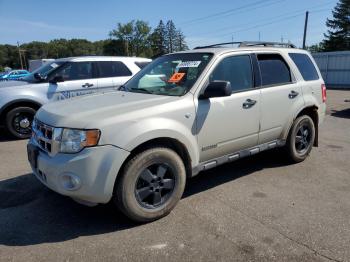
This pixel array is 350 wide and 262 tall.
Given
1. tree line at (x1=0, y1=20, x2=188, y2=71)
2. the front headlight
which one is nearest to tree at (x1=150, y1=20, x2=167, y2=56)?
tree line at (x1=0, y1=20, x2=188, y2=71)

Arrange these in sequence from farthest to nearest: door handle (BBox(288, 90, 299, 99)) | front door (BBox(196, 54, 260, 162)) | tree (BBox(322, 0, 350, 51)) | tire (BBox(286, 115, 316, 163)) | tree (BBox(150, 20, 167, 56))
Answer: tree (BBox(150, 20, 167, 56))
tree (BBox(322, 0, 350, 51))
tire (BBox(286, 115, 316, 163))
door handle (BBox(288, 90, 299, 99))
front door (BBox(196, 54, 260, 162))

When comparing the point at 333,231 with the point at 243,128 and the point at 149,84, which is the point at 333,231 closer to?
the point at 243,128

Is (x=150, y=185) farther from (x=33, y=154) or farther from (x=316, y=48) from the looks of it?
(x=316, y=48)

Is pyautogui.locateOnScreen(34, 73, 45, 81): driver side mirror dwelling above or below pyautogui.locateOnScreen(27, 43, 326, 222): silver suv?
above

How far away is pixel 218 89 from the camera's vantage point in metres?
3.76

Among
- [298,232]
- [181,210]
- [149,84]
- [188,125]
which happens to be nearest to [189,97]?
[188,125]

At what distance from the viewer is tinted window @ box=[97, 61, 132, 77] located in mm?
8393

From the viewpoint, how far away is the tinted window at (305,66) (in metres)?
5.39

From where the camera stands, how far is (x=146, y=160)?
11.3 ft

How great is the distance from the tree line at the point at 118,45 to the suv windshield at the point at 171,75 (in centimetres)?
9128

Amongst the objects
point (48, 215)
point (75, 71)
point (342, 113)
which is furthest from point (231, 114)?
point (342, 113)

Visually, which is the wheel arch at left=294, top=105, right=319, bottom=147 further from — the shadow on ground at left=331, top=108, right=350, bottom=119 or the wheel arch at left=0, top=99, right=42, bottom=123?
the shadow on ground at left=331, top=108, right=350, bottom=119

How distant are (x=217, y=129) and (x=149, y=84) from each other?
1.13 m

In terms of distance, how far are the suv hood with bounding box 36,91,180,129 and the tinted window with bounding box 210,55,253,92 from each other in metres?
0.77
